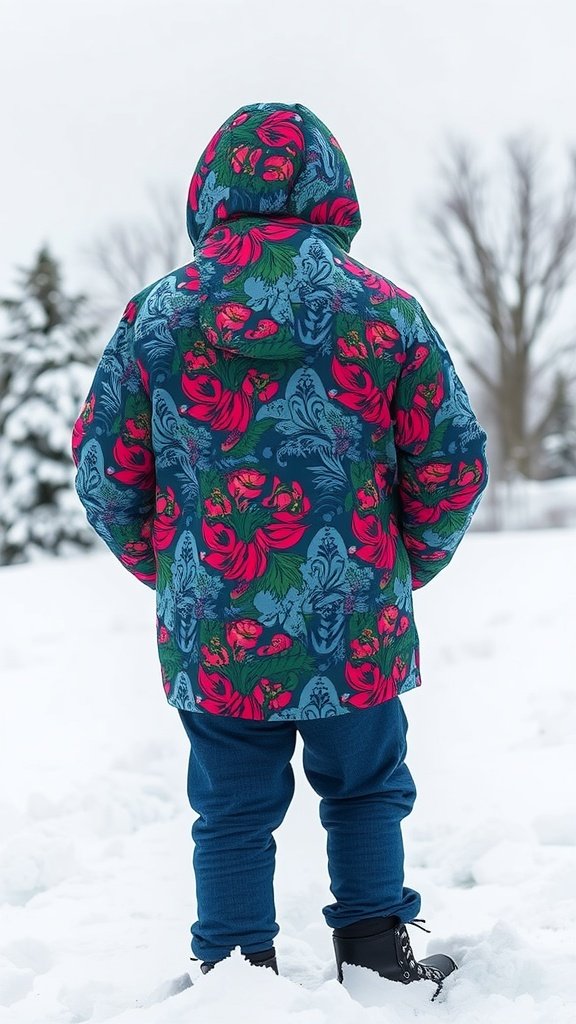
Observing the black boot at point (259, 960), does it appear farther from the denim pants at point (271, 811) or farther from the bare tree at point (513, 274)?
the bare tree at point (513, 274)

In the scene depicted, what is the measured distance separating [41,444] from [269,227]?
13.4 m

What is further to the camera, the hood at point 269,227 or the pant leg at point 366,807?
the pant leg at point 366,807

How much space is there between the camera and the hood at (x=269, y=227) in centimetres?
169

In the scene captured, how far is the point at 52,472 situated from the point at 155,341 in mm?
13103

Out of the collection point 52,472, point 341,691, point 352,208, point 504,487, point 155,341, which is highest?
point 352,208

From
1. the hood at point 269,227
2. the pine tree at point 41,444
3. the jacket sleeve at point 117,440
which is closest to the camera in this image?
the hood at point 269,227

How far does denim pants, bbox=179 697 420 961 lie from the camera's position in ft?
5.92

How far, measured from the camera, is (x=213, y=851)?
183 centimetres

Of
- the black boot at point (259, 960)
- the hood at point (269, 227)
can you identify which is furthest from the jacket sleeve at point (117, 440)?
the black boot at point (259, 960)

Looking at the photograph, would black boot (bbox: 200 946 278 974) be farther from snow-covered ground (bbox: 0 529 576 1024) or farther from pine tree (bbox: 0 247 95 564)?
pine tree (bbox: 0 247 95 564)

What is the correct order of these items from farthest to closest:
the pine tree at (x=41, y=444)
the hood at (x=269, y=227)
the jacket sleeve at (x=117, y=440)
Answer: the pine tree at (x=41, y=444), the jacket sleeve at (x=117, y=440), the hood at (x=269, y=227)

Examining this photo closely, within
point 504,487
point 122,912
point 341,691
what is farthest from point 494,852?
point 504,487

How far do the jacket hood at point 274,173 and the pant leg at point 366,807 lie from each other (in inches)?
34.5

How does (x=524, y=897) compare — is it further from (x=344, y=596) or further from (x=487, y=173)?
(x=487, y=173)
